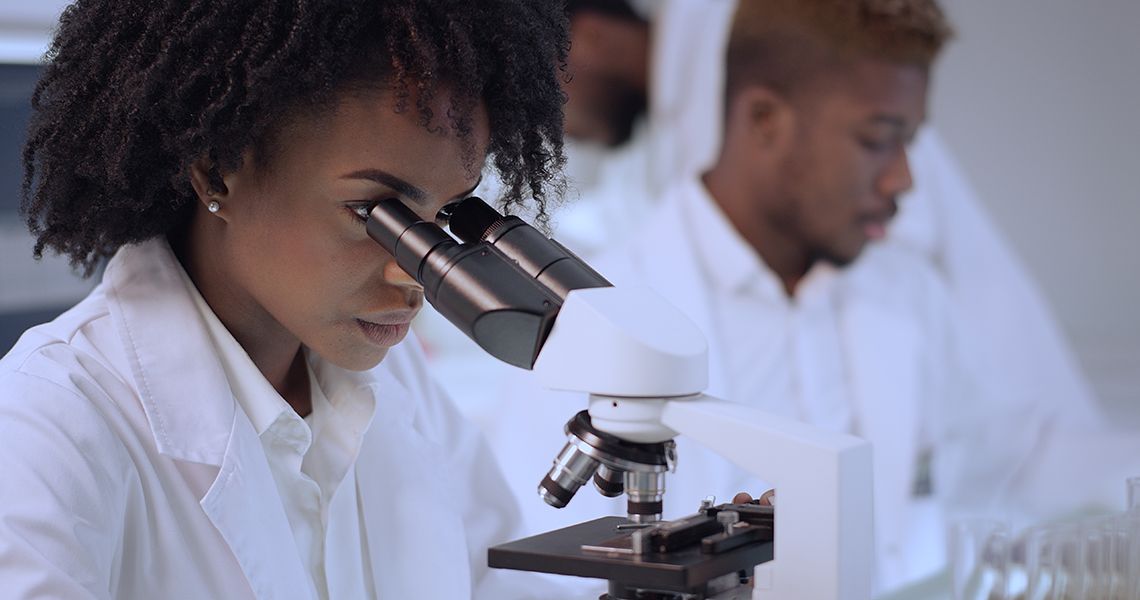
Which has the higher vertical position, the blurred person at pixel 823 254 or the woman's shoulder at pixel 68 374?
the blurred person at pixel 823 254

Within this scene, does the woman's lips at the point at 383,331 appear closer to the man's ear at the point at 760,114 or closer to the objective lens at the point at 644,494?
the objective lens at the point at 644,494

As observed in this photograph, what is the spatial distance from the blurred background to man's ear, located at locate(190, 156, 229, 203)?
2960mm

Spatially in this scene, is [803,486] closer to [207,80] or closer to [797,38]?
[207,80]

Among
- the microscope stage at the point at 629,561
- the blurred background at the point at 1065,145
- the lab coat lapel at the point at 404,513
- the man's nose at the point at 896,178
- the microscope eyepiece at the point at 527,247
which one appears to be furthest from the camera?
the blurred background at the point at 1065,145

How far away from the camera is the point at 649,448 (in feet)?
3.18

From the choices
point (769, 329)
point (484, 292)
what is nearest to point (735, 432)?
point (484, 292)

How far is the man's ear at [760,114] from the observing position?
9.58 feet

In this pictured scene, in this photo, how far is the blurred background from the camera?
12.3ft

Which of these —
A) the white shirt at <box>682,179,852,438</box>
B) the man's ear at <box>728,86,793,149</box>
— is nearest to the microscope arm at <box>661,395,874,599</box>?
the white shirt at <box>682,179,852,438</box>

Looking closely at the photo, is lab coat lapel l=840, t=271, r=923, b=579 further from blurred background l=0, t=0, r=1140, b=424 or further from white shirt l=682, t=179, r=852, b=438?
blurred background l=0, t=0, r=1140, b=424

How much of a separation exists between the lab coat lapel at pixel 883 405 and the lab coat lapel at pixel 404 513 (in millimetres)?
1696

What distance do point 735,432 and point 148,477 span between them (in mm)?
599

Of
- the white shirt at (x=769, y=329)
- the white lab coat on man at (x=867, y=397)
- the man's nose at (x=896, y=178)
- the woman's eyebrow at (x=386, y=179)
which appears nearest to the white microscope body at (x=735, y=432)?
the woman's eyebrow at (x=386, y=179)

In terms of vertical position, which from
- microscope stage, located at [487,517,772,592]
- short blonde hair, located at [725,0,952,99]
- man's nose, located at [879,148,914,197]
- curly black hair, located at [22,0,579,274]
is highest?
short blonde hair, located at [725,0,952,99]
